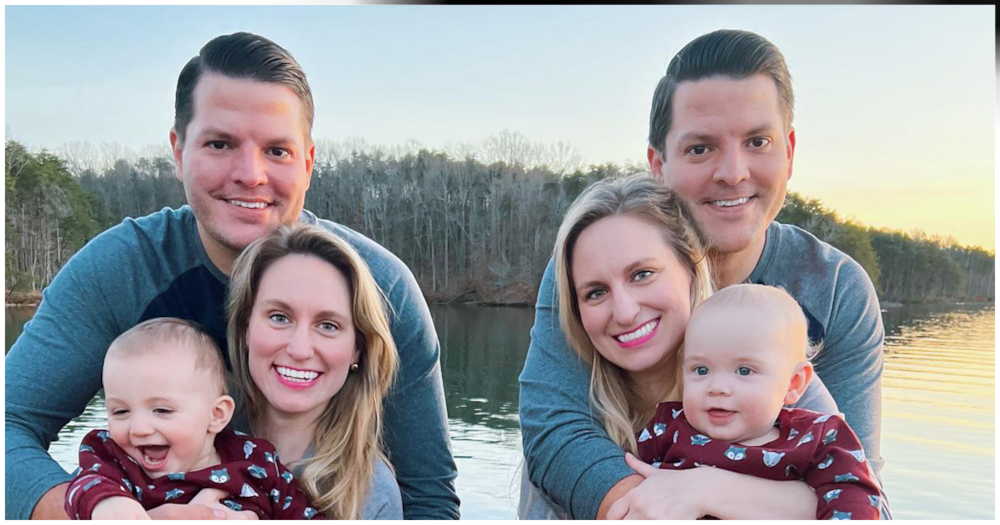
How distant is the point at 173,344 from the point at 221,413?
0.84 feet

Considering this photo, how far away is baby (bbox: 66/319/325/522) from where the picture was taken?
258 centimetres

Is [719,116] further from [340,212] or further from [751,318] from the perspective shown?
[340,212]

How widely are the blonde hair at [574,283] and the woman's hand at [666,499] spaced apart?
0.32m

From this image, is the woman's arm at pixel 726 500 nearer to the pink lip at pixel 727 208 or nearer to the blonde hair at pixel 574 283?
the blonde hair at pixel 574 283

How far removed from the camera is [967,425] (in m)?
47.2

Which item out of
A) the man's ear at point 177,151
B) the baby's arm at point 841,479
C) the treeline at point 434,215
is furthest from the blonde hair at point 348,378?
the treeline at point 434,215

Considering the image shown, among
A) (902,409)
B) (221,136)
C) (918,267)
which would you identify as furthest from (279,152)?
(902,409)

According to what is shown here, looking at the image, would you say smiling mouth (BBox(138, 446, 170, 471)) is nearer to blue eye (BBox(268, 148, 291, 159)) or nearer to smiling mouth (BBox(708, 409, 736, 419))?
blue eye (BBox(268, 148, 291, 159))

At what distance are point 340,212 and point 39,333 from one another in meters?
13.2

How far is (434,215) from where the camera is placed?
82.9 feet

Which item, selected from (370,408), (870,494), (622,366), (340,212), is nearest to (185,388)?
(370,408)

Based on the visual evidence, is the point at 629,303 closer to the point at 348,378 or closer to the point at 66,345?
the point at 348,378

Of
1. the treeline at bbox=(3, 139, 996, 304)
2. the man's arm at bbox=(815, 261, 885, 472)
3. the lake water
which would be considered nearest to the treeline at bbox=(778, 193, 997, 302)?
the treeline at bbox=(3, 139, 996, 304)

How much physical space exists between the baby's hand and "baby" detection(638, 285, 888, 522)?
4.94ft
